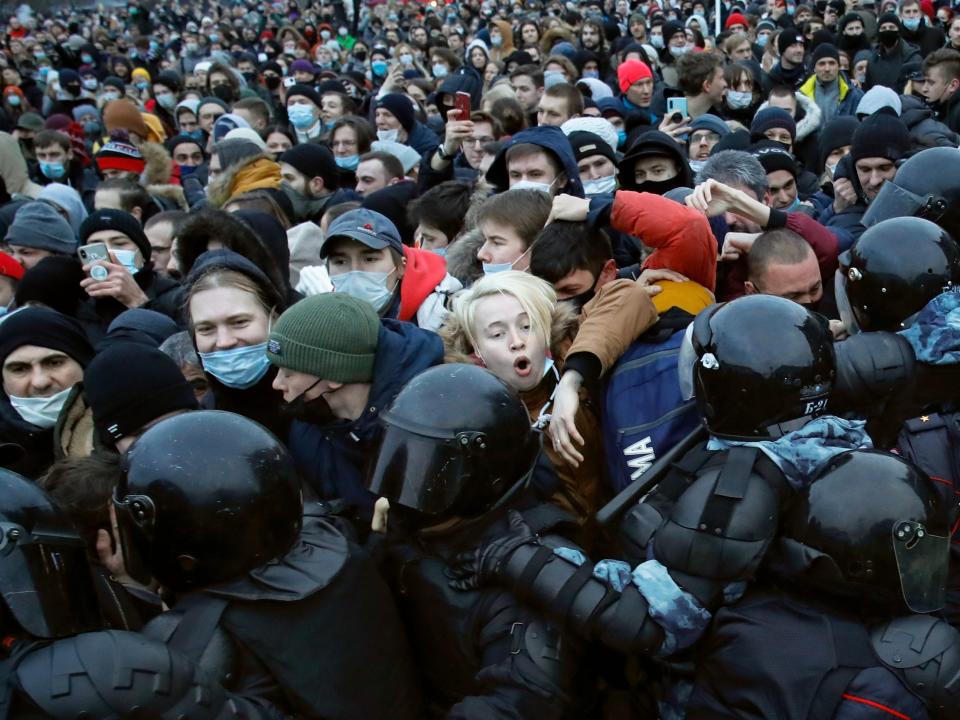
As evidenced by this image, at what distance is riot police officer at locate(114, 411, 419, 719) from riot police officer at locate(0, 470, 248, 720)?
0.45 feet

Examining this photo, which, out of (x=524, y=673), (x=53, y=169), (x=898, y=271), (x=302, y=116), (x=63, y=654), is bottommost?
(x=53, y=169)

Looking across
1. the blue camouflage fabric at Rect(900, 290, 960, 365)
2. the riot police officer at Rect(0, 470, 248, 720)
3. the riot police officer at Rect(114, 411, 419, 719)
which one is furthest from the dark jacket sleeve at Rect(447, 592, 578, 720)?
the blue camouflage fabric at Rect(900, 290, 960, 365)

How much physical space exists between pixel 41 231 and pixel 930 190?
16.9 ft

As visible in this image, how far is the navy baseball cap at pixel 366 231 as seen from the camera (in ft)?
12.3

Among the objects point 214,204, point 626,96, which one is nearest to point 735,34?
point 626,96

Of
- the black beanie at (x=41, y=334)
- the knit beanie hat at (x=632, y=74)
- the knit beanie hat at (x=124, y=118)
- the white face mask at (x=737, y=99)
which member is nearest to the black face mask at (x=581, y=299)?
the black beanie at (x=41, y=334)

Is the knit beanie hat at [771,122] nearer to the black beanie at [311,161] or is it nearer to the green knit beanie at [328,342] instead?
the black beanie at [311,161]

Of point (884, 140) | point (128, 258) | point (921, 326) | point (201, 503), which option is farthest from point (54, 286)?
point (884, 140)

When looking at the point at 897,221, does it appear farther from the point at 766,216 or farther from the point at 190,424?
the point at 190,424

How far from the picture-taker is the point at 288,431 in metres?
3.28

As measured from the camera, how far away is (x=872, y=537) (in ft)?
6.01

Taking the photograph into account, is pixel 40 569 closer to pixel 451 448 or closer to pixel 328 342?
pixel 451 448

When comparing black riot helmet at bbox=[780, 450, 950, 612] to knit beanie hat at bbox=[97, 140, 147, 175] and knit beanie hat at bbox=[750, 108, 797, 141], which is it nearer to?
knit beanie hat at bbox=[750, 108, 797, 141]

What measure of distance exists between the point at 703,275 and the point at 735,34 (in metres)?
8.76
